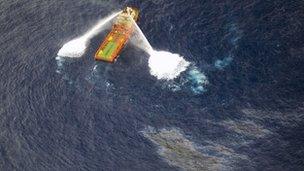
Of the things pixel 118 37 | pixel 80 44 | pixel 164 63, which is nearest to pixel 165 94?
pixel 164 63

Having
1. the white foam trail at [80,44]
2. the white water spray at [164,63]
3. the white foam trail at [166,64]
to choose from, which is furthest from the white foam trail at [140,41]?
the white foam trail at [80,44]

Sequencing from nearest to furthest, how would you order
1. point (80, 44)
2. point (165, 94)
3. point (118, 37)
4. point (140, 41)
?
point (165, 94) → point (118, 37) → point (140, 41) → point (80, 44)

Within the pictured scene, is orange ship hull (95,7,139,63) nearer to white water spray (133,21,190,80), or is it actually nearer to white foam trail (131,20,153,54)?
white foam trail (131,20,153,54)

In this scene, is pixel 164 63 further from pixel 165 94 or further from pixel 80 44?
pixel 80 44

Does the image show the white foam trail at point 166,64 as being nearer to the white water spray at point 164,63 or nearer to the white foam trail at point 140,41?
the white water spray at point 164,63

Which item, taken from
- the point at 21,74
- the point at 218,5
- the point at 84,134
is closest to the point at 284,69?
the point at 218,5

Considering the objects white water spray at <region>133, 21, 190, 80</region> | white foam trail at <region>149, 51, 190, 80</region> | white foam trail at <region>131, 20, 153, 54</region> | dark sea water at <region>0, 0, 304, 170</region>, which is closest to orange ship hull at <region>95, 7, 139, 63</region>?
white foam trail at <region>131, 20, 153, 54</region>
